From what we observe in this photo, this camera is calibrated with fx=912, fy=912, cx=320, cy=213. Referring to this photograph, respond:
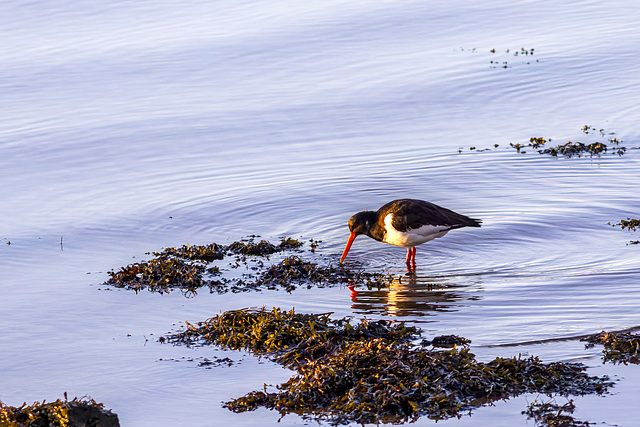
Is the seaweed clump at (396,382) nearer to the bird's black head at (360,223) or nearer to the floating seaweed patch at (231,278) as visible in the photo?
the floating seaweed patch at (231,278)

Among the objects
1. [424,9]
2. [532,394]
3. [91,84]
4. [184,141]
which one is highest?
[424,9]

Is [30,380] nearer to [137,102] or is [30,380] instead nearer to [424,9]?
[137,102]

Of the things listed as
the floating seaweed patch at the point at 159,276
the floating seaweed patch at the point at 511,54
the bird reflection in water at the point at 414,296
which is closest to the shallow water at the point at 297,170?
the bird reflection in water at the point at 414,296

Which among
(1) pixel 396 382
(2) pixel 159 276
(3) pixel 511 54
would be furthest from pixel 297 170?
(3) pixel 511 54

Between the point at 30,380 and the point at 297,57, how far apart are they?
625 inches

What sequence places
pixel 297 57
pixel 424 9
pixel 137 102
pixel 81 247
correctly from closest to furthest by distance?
pixel 81 247 < pixel 137 102 < pixel 297 57 < pixel 424 9

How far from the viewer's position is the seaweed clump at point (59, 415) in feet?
22.2

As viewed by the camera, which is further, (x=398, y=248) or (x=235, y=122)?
(x=235, y=122)

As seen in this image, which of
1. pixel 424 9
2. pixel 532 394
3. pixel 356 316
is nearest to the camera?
pixel 532 394

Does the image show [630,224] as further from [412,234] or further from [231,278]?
[231,278]

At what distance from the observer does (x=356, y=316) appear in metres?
9.91

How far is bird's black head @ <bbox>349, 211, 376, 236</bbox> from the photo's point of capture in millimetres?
12562

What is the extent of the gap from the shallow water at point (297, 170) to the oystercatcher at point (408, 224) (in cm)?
36

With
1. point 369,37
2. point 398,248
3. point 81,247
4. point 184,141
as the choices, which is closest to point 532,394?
point 398,248
